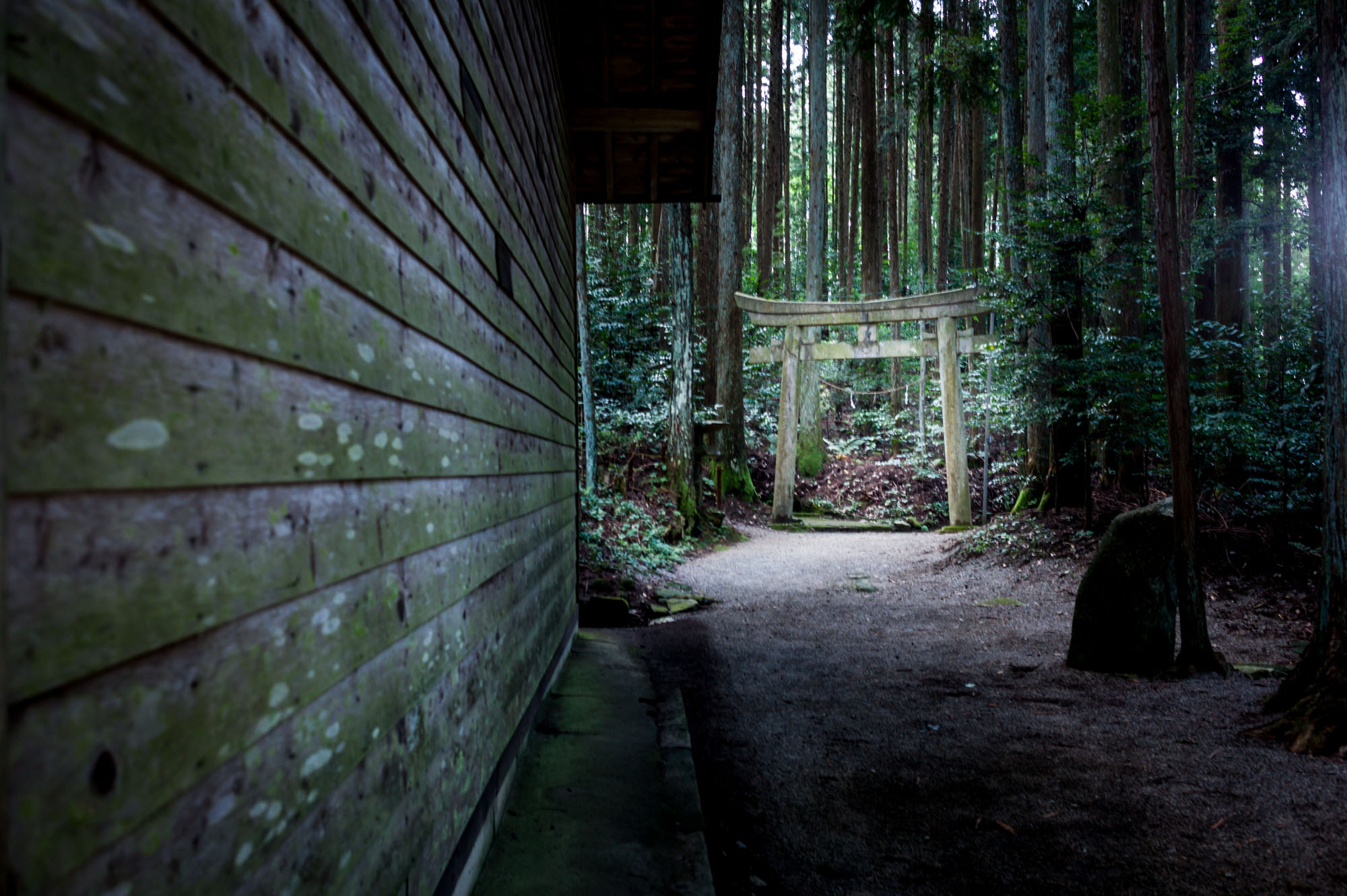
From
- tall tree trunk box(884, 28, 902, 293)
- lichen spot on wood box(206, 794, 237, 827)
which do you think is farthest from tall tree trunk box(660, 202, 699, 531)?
lichen spot on wood box(206, 794, 237, 827)

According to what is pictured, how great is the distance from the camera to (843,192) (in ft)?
83.7

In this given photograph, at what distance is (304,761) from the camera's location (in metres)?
1.25

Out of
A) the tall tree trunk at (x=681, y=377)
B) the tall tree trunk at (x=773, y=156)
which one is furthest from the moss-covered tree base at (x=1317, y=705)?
the tall tree trunk at (x=773, y=156)

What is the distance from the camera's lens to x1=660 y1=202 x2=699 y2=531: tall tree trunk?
41.3 ft

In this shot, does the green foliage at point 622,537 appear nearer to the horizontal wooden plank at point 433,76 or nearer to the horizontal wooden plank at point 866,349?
the horizontal wooden plank at point 866,349

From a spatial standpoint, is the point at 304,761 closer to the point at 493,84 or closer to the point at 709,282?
the point at 493,84

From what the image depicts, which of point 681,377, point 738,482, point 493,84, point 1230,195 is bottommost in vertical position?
point 738,482

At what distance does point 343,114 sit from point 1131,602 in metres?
5.36

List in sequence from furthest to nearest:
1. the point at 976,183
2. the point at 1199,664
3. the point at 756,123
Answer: the point at 756,123 → the point at 976,183 → the point at 1199,664

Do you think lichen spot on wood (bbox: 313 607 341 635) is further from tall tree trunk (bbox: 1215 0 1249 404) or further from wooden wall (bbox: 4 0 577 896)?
tall tree trunk (bbox: 1215 0 1249 404)

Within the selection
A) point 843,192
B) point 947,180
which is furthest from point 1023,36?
point 843,192

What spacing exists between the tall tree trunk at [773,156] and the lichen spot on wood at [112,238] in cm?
2147

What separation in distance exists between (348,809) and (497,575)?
1.46 meters

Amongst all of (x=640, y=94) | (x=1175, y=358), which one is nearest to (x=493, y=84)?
(x=640, y=94)
